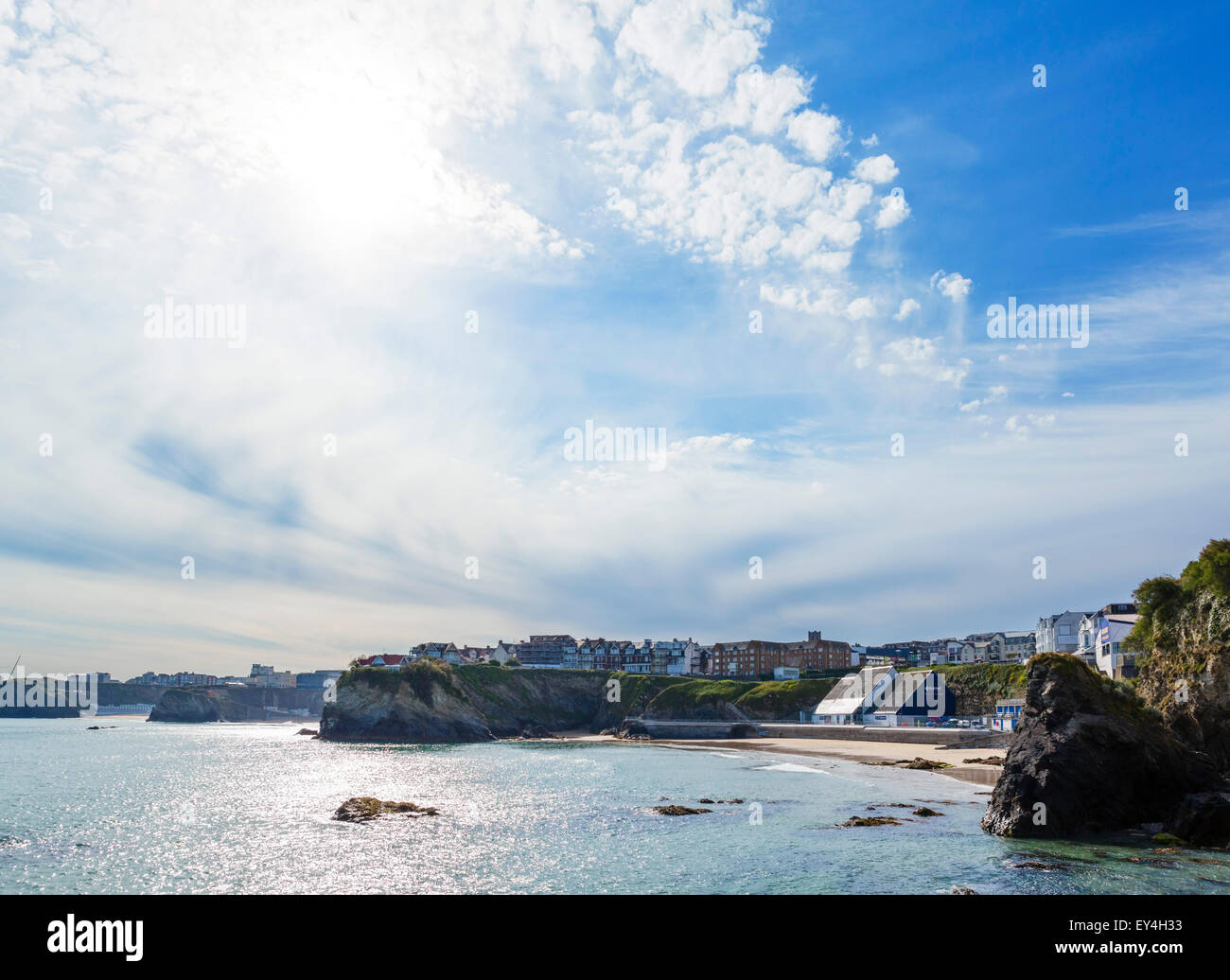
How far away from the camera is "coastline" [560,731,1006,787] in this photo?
67812 mm

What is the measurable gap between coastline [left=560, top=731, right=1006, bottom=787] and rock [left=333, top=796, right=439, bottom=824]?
43.9 meters

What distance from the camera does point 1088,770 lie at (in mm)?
40156

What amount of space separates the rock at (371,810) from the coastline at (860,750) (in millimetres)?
43852

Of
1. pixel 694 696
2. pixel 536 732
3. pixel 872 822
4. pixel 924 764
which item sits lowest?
pixel 536 732

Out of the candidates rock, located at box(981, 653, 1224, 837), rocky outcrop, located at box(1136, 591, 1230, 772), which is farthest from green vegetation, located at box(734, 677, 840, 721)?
rock, located at box(981, 653, 1224, 837)

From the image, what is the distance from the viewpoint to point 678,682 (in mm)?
161875

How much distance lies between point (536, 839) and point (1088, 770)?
30065 mm

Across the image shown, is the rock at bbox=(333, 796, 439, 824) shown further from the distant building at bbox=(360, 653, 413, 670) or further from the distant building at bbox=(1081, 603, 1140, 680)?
the distant building at bbox=(360, 653, 413, 670)

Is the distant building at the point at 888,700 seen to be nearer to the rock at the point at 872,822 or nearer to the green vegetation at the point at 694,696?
the green vegetation at the point at 694,696

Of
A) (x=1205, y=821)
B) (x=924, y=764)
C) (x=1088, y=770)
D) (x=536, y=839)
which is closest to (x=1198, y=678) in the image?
(x=1088, y=770)

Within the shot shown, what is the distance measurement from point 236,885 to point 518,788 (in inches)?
1285

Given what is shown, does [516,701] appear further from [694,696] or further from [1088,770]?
[1088,770]
